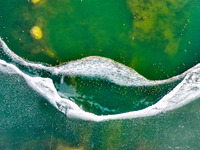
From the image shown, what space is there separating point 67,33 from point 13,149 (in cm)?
504

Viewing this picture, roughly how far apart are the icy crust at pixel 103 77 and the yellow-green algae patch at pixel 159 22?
137 centimetres

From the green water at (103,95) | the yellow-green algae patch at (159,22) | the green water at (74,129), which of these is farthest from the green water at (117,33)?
the green water at (74,129)

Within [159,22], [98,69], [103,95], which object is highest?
[159,22]

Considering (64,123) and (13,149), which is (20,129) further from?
(64,123)

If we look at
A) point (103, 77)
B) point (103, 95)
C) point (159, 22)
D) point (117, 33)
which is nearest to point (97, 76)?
point (103, 77)

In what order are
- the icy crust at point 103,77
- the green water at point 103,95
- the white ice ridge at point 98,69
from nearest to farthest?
the icy crust at point 103,77, the white ice ridge at point 98,69, the green water at point 103,95

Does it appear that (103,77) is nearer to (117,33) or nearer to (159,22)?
(117,33)

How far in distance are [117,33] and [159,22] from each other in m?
1.74

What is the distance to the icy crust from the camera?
9781mm

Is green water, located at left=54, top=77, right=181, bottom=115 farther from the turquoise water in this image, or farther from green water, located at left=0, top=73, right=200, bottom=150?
green water, located at left=0, top=73, right=200, bottom=150

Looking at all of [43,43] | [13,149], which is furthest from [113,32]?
[13,149]

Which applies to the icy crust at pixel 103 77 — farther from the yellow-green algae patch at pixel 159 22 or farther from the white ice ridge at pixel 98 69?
the yellow-green algae patch at pixel 159 22

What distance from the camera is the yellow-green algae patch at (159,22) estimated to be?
9.98 m

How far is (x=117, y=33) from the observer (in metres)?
10.0
